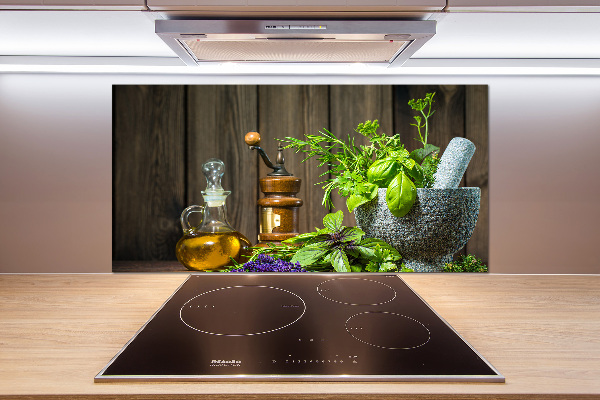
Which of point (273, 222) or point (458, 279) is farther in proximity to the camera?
point (273, 222)

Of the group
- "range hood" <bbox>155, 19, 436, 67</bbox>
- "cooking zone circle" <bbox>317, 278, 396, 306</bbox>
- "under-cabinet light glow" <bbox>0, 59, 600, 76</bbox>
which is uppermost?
"under-cabinet light glow" <bbox>0, 59, 600, 76</bbox>

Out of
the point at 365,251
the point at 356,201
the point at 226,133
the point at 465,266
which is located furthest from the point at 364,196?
the point at 226,133

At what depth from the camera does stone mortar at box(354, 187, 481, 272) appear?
887mm

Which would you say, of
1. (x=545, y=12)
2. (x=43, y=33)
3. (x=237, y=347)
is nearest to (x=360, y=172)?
(x=545, y=12)

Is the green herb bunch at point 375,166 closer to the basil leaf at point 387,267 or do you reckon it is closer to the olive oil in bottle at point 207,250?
the basil leaf at point 387,267

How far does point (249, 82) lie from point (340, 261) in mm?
561

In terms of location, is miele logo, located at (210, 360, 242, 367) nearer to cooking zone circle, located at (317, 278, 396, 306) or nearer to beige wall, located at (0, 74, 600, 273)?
cooking zone circle, located at (317, 278, 396, 306)

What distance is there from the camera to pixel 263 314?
1.98 feet

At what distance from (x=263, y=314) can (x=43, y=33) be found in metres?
0.73

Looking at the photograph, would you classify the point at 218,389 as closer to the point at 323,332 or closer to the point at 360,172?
the point at 323,332

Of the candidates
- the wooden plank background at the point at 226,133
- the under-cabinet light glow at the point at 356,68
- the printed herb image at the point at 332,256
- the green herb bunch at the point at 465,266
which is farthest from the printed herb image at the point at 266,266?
the under-cabinet light glow at the point at 356,68

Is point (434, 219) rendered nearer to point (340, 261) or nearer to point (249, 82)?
point (340, 261)

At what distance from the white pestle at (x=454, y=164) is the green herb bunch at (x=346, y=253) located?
211 mm

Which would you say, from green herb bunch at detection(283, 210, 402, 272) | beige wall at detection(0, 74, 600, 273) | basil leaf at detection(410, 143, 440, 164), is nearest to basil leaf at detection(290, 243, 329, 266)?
green herb bunch at detection(283, 210, 402, 272)
